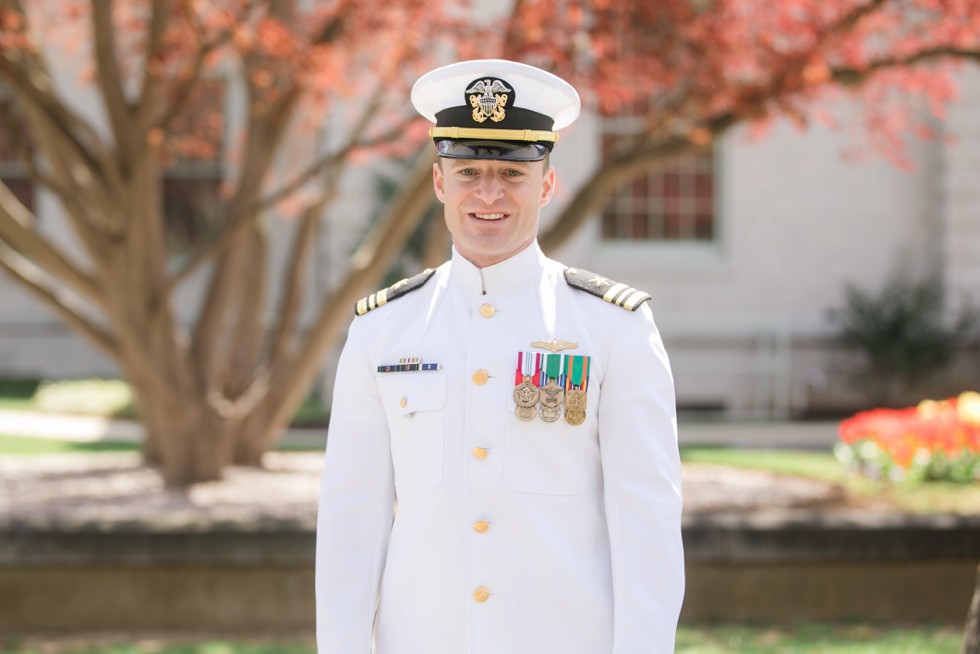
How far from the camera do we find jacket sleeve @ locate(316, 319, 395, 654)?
255 cm

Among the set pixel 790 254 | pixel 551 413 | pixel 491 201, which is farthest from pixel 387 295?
pixel 790 254

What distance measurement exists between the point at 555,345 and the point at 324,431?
10.6 m

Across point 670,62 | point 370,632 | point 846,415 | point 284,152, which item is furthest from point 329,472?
point 846,415

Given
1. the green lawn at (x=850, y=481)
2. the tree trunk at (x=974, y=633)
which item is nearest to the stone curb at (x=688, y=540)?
the green lawn at (x=850, y=481)

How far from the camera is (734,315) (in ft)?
51.6

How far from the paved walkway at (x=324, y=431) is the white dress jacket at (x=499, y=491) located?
29.5ft

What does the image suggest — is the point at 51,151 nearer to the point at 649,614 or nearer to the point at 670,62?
the point at 670,62

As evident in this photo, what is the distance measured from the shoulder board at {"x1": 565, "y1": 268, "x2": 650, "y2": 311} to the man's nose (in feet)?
0.83

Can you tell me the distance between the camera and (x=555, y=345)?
2547 millimetres

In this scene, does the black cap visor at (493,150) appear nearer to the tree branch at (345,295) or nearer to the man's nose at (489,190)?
the man's nose at (489,190)

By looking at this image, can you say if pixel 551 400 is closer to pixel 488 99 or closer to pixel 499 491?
pixel 499 491

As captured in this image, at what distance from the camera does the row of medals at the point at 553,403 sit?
2480mm

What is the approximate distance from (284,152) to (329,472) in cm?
1226

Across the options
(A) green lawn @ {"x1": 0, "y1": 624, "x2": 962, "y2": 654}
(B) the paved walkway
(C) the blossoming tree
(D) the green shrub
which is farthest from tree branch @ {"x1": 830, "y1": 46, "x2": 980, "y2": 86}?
(D) the green shrub
